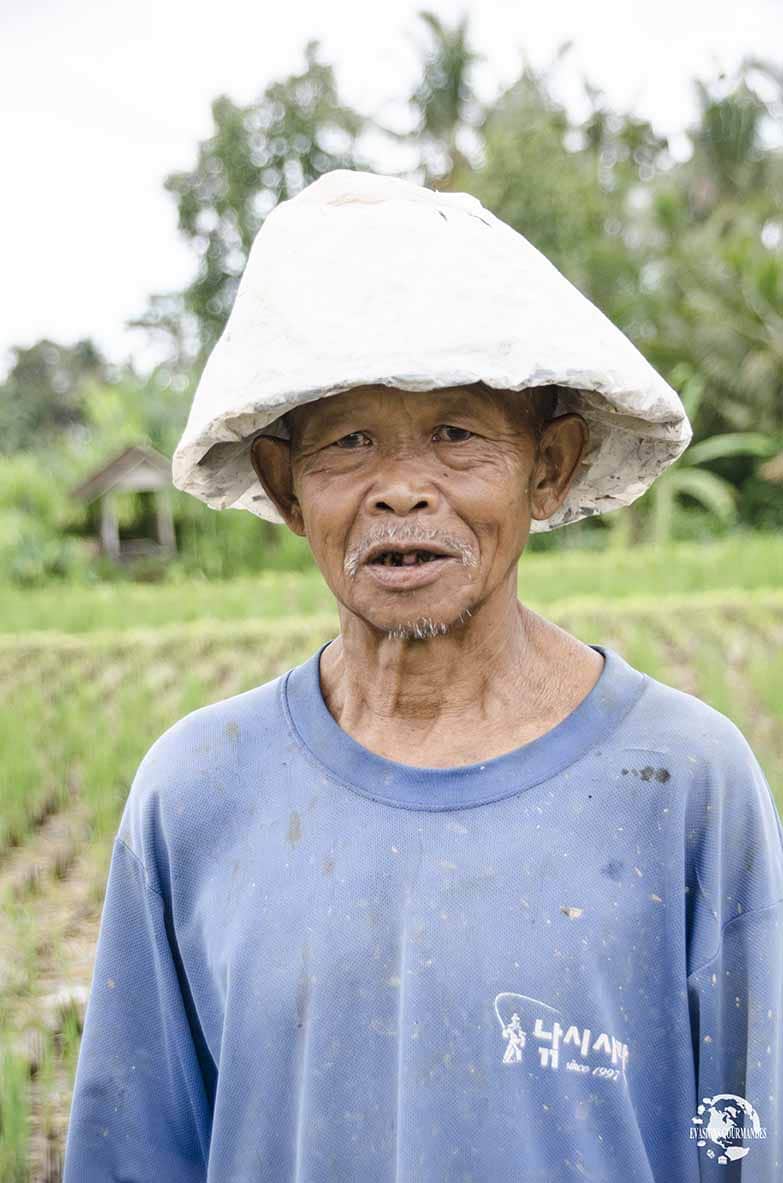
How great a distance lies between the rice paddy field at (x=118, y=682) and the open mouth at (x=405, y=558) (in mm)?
1340

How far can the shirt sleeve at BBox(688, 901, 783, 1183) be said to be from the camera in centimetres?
99

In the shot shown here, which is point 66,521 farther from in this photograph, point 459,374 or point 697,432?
point 459,374

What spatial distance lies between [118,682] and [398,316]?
472 centimetres

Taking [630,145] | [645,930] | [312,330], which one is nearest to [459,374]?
[312,330]

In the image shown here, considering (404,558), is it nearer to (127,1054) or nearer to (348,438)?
(348,438)

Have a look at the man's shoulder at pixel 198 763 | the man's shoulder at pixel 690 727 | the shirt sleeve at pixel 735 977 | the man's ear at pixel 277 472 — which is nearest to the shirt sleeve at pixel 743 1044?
the shirt sleeve at pixel 735 977

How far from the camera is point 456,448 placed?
103 cm

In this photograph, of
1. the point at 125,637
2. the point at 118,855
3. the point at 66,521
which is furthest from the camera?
the point at 66,521

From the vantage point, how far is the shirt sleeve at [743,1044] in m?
0.99

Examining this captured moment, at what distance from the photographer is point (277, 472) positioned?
116cm

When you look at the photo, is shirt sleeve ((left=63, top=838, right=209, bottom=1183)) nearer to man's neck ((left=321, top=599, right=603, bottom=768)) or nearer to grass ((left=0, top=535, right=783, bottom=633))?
man's neck ((left=321, top=599, right=603, bottom=768))

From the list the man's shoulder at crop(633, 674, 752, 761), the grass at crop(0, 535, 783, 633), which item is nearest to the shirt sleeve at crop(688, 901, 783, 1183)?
the man's shoulder at crop(633, 674, 752, 761)

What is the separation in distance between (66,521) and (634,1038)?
14112mm

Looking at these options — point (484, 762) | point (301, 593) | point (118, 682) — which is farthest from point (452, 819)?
point (301, 593)
